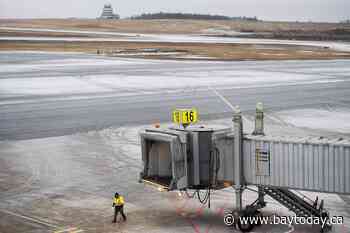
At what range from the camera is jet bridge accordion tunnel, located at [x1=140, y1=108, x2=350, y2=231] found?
827 inches

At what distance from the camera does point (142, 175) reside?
A: 2442 cm

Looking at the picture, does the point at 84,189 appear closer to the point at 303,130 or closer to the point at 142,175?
the point at 142,175

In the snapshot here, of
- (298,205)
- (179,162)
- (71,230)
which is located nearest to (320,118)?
(298,205)

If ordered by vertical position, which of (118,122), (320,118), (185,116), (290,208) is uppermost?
(185,116)

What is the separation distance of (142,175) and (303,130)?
20.8 metres

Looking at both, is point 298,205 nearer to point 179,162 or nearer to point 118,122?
point 179,162

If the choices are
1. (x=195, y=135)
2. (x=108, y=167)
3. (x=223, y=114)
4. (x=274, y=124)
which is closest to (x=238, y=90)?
(x=223, y=114)

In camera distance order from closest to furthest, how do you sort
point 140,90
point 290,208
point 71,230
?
point 290,208 < point 71,230 < point 140,90

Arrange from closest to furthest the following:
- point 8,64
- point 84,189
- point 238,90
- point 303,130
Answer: point 84,189 < point 303,130 < point 238,90 < point 8,64

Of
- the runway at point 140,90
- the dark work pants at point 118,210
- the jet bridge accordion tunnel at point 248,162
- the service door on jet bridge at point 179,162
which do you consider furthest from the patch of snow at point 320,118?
the dark work pants at point 118,210

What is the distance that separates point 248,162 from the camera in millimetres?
22453

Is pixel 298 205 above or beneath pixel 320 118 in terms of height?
above

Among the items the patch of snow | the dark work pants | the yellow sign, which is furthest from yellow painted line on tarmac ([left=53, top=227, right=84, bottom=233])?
the patch of snow

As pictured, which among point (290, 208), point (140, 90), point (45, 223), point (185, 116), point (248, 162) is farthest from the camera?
point (140, 90)
